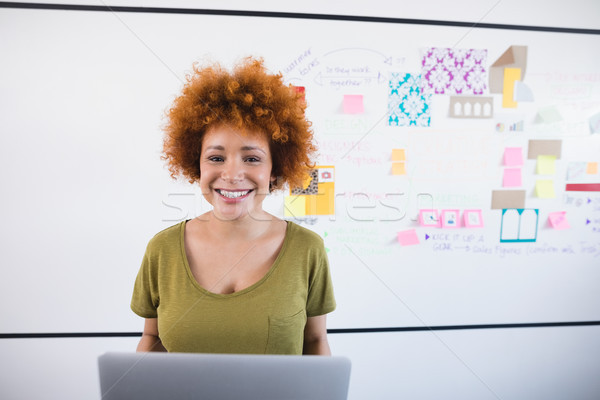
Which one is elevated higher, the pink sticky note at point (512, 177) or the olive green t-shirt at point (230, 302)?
the pink sticky note at point (512, 177)

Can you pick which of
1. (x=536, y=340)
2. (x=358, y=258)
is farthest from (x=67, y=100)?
(x=536, y=340)

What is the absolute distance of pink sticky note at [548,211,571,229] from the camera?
179 cm

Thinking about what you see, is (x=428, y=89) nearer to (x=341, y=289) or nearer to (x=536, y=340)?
(x=341, y=289)

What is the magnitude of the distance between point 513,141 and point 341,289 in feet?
3.65

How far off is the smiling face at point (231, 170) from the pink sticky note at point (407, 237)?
1035 mm

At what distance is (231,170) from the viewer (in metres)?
0.83

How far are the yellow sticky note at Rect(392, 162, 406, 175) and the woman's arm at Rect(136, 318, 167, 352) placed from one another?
1.20 m

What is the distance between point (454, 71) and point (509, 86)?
29cm

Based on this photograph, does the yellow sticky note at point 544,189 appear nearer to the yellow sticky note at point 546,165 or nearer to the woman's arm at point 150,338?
the yellow sticky note at point 546,165

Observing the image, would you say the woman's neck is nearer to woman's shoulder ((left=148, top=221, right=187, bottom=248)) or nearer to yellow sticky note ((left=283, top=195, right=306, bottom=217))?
woman's shoulder ((left=148, top=221, right=187, bottom=248))

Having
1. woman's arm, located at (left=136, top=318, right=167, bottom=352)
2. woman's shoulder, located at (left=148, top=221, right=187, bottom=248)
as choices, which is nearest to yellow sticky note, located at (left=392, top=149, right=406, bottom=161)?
woman's shoulder, located at (left=148, top=221, right=187, bottom=248)

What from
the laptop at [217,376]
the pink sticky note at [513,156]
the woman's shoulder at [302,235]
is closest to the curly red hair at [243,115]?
Result: the woman's shoulder at [302,235]

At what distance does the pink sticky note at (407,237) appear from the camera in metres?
1.71

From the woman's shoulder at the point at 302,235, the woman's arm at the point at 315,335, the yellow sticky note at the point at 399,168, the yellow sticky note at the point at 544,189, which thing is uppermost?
the yellow sticky note at the point at 399,168
